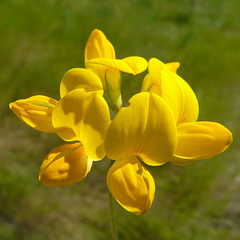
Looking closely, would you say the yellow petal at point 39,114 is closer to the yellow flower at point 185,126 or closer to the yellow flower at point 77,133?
the yellow flower at point 77,133

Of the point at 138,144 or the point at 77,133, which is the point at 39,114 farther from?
the point at 138,144

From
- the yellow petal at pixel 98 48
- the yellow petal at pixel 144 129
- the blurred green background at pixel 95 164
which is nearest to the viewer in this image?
the yellow petal at pixel 144 129

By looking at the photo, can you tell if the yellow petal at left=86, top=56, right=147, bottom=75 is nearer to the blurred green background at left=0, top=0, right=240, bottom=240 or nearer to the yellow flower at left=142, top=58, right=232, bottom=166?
the yellow flower at left=142, top=58, right=232, bottom=166

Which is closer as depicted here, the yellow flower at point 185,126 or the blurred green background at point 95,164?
the yellow flower at point 185,126

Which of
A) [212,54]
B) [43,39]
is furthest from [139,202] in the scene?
[212,54]

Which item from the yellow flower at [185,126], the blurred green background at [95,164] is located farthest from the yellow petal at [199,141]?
the blurred green background at [95,164]

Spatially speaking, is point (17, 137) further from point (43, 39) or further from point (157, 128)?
point (157, 128)

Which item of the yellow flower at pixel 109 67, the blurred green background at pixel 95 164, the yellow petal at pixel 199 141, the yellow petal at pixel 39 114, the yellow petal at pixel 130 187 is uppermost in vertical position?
the yellow flower at pixel 109 67
